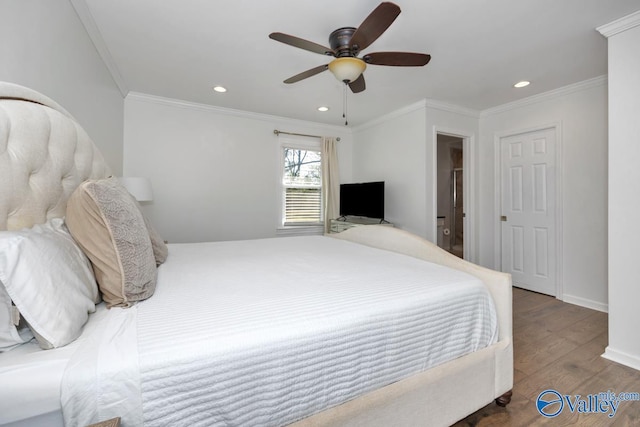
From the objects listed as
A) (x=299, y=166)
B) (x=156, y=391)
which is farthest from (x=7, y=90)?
(x=299, y=166)

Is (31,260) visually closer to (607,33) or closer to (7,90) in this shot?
(7,90)

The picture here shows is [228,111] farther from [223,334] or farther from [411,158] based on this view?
[223,334]

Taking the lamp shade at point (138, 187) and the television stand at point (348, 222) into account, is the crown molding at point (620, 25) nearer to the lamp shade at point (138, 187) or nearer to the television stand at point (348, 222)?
the television stand at point (348, 222)

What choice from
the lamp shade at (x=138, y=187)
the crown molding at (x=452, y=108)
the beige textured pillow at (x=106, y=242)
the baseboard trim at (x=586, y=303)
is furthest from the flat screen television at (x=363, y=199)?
→ the beige textured pillow at (x=106, y=242)

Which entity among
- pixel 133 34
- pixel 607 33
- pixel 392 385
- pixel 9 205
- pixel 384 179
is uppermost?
pixel 133 34

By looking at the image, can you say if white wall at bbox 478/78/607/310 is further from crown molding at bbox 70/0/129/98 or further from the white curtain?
crown molding at bbox 70/0/129/98

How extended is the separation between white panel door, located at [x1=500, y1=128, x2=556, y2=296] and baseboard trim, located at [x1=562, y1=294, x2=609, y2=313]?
170 mm

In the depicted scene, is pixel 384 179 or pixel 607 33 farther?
pixel 384 179

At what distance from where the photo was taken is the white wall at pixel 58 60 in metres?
1.29

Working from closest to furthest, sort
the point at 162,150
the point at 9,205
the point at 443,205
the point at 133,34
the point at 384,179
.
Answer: the point at 9,205, the point at 133,34, the point at 162,150, the point at 384,179, the point at 443,205

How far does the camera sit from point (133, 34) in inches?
87.4

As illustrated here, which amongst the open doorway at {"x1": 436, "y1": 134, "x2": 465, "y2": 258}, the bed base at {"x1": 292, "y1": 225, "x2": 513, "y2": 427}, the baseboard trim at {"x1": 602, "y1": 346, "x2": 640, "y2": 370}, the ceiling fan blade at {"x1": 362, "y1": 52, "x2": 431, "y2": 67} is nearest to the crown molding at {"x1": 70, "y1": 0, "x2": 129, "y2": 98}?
the ceiling fan blade at {"x1": 362, "y1": 52, "x2": 431, "y2": 67}

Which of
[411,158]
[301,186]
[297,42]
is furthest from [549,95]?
[301,186]

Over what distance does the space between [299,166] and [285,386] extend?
397 centimetres
